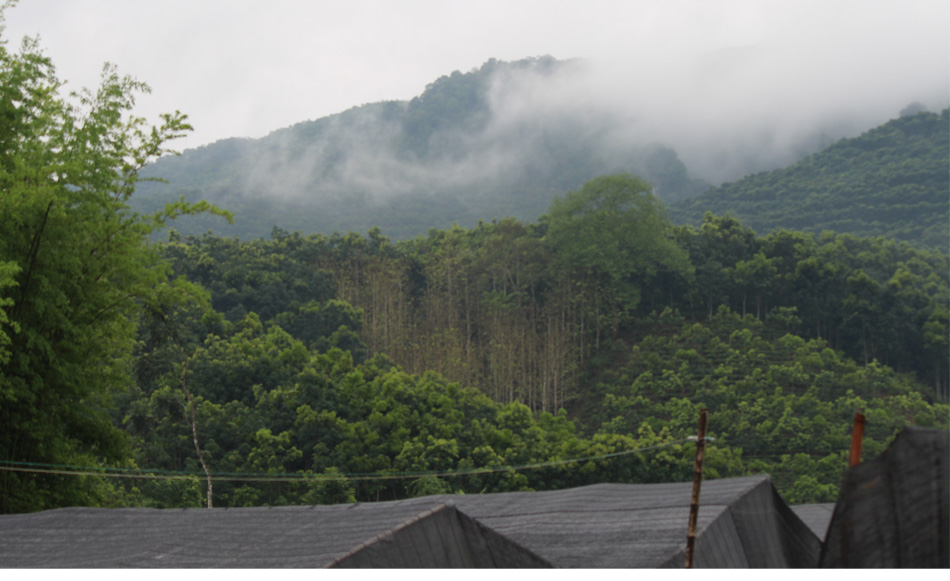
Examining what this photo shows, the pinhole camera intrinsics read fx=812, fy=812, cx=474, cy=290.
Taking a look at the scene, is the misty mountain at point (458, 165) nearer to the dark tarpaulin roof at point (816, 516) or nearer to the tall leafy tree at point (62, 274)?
the tall leafy tree at point (62, 274)

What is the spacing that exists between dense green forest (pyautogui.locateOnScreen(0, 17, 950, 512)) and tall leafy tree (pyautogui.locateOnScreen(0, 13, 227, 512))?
2 centimetres

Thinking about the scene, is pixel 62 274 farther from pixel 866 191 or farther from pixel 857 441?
pixel 866 191

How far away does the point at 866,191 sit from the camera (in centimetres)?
2656

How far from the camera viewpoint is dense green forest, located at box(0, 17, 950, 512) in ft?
23.2

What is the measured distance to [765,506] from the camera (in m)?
4.36

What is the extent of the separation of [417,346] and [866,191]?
1632 centimetres

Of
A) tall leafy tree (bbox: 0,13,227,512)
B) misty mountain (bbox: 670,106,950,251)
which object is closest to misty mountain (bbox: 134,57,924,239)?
misty mountain (bbox: 670,106,950,251)

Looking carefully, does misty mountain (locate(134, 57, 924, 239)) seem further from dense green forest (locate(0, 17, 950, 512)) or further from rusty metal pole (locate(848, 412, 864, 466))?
rusty metal pole (locate(848, 412, 864, 466))

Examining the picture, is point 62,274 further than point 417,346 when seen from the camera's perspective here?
No

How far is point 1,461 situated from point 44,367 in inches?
33.2

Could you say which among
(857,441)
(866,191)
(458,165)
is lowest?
(857,441)

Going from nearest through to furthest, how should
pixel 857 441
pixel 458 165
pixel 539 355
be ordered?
pixel 857 441 < pixel 539 355 < pixel 458 165

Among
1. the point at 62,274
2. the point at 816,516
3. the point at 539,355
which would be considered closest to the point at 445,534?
the point at 816,516

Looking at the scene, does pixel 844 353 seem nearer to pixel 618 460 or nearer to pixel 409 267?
pixel 618 460
